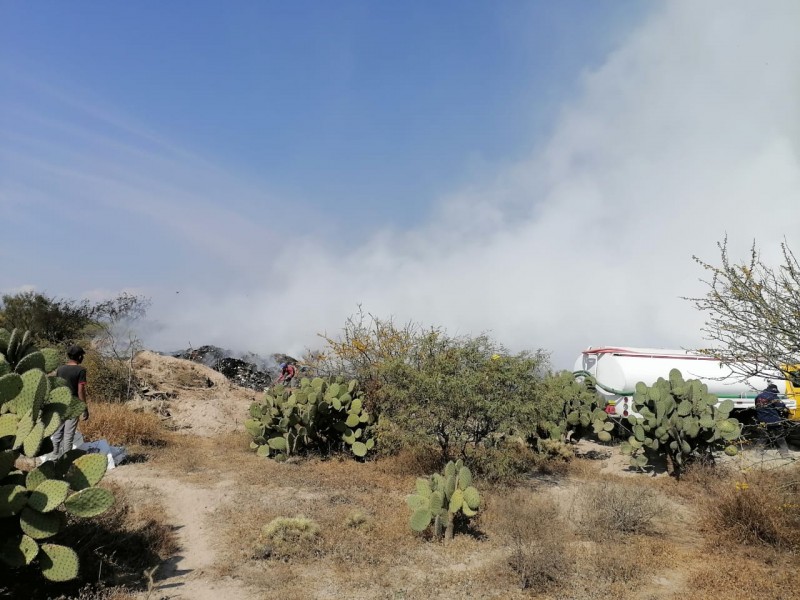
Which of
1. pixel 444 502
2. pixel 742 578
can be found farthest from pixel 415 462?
pixel 742 578

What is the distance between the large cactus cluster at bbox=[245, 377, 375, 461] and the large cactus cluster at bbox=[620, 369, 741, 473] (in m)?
5.43

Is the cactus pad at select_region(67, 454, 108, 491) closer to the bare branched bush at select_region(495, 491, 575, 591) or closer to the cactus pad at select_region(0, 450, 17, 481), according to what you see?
the cactus pad at select_region(0, 450, 17, 481)

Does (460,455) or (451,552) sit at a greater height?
(460,455)

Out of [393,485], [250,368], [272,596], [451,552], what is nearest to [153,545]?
[272,596]

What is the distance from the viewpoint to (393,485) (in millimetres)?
9445

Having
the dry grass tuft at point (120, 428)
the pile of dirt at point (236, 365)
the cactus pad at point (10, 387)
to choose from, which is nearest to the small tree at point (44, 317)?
the pile of dirt at point (236, 365)

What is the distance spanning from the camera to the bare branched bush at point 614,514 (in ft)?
23.9

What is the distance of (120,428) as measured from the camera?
12031 millimetres

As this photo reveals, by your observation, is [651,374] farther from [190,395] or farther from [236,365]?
[236,365]

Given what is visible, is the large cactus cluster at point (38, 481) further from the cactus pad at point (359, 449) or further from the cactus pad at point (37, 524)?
the cactus pad at point (359, 449)

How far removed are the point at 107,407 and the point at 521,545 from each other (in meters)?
11.2

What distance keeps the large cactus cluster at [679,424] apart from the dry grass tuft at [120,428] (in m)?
10.1

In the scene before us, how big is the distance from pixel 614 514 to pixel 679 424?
3997mm

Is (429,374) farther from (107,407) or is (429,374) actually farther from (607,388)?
(107,407)
